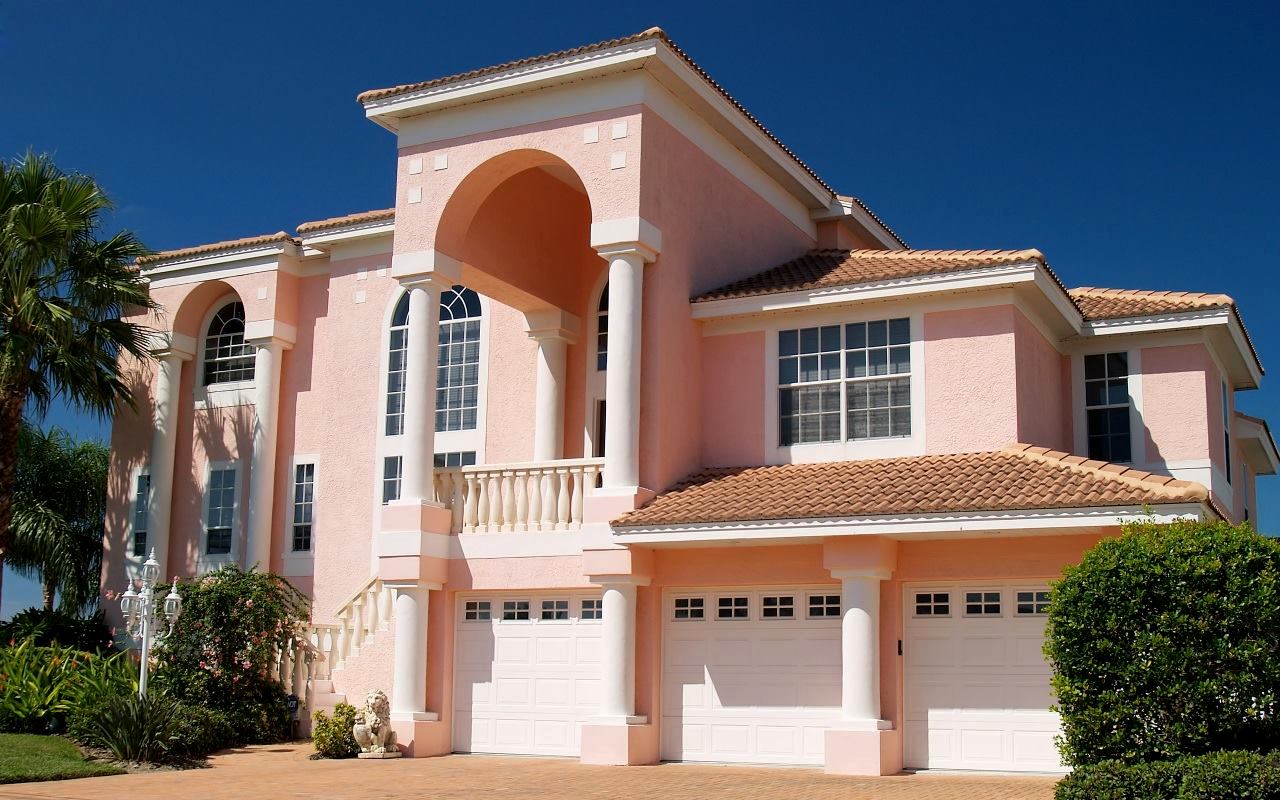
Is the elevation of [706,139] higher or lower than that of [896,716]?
higher

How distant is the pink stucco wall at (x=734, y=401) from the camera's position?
63.6ft

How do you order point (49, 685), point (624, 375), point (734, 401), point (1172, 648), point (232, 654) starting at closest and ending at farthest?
point (1172, 648), point (624, 375), point (734, 401), point (49, 685), point (232, 654)

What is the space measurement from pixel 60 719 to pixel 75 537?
11.4 metres

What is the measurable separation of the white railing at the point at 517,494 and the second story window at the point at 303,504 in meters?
5.87

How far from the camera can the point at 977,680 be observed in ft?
54.2

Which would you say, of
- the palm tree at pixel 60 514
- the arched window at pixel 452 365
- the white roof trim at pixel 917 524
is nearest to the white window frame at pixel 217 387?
the arched window at pixel 452 365

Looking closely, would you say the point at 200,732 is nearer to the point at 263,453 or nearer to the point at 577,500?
the point at 577,500

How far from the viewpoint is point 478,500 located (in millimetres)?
19500

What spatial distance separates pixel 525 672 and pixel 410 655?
1546mm

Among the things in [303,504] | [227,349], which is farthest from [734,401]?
[227,349]

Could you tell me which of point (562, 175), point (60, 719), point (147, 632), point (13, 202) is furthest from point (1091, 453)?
point (13, 202)

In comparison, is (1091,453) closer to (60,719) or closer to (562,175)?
(562,175)

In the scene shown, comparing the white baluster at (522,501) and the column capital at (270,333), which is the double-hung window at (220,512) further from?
the white baluster at (522,501)

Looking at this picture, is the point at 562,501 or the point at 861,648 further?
the point at 562,501
